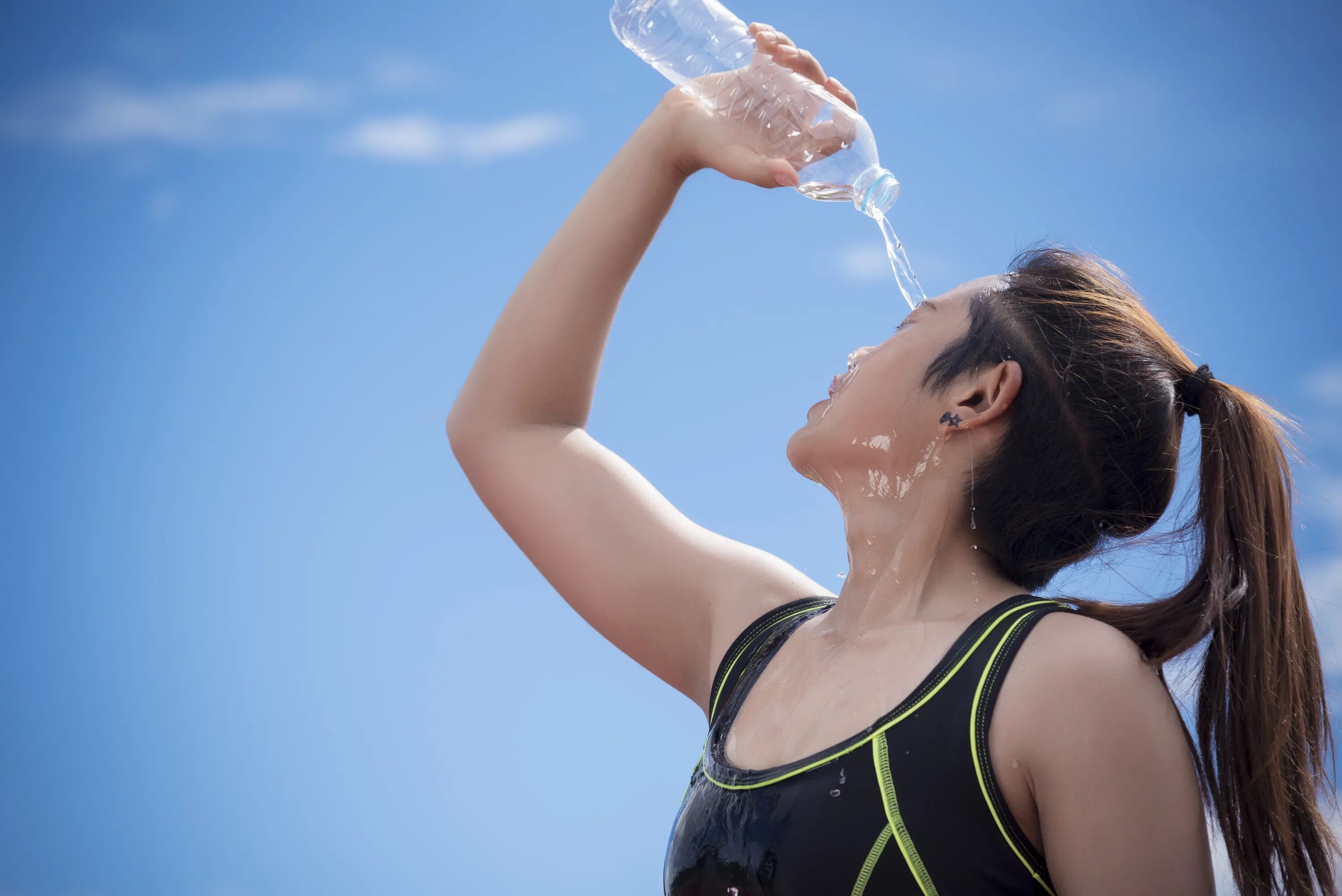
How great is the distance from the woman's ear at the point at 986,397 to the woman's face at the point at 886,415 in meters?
0.02

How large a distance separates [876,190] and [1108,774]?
925 mm

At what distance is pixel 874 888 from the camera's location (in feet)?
3.65

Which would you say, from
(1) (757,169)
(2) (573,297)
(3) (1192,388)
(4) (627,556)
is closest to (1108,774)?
(3) (1192,388)

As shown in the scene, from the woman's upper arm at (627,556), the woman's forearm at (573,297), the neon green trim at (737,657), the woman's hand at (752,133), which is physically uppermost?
the woman's hand at (752,133)

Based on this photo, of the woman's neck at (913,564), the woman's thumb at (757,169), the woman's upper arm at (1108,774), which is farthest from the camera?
the woman's thumb at (757,169)

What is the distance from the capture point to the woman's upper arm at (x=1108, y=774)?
1.05 meters

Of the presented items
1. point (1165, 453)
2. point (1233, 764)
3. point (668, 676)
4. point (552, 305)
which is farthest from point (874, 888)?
point (552, 305)

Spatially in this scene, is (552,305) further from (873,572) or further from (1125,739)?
(1125,739)

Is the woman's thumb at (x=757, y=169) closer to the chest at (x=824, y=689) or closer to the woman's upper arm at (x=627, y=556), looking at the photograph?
the woman's upper arm at (x=627, y=556)

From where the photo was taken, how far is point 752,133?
5.42 ft

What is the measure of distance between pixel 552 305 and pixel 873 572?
0.61 metres

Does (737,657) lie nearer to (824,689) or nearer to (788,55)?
(824,689)

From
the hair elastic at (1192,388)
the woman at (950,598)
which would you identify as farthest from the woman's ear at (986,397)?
the hair elastic at (1192,388)

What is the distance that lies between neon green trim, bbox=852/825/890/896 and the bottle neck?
0.92m
